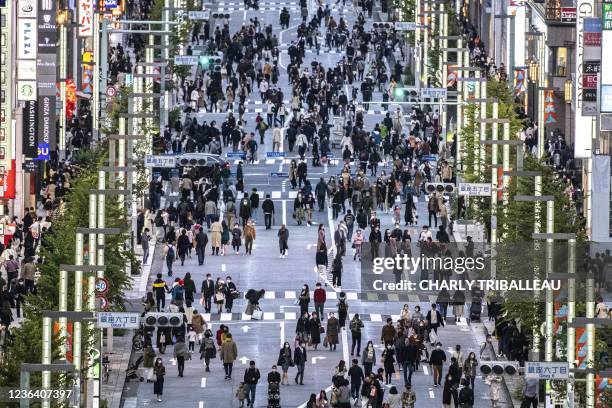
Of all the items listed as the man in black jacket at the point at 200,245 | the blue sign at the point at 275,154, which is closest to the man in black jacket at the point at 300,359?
the man in black jacket at the point at 200,245

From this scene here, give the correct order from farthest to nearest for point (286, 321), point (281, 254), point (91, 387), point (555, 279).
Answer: point (281, 254) → point (286, 321) → point (91, 387) → point (555, 279)

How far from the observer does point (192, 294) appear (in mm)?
85625

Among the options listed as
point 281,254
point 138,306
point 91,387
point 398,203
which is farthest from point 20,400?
point 398,203

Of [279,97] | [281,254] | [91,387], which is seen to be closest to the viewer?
[91,387]

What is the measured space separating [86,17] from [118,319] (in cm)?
5226

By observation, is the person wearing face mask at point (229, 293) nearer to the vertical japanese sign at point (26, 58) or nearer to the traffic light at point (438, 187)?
the traffic light at point (438, 187)

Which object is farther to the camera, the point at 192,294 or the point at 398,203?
the point at 398,203

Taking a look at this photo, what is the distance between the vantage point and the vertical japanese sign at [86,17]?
11675cm

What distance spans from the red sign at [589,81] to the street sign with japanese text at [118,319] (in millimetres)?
32200

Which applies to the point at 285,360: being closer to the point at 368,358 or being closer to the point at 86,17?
the point at 368,358

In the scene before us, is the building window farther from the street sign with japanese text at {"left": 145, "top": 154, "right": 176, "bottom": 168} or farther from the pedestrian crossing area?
the pedestrian crossing area

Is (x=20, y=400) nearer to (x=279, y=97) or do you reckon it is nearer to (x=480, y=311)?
(x=480, y=311)

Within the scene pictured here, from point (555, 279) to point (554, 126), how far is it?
57.3m

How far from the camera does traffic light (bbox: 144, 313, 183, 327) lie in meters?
69.7
